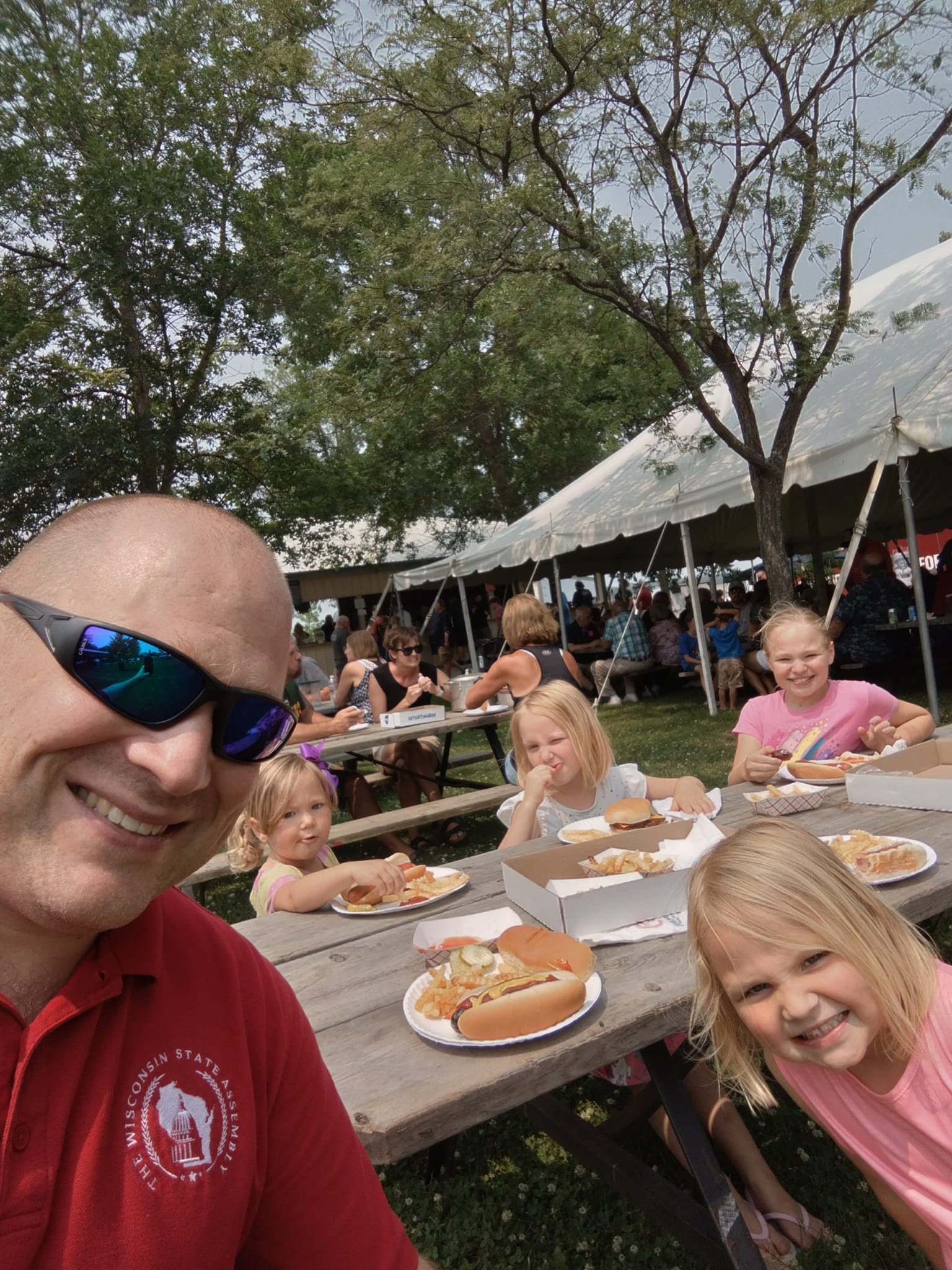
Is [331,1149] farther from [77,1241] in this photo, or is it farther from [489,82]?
[489,82]

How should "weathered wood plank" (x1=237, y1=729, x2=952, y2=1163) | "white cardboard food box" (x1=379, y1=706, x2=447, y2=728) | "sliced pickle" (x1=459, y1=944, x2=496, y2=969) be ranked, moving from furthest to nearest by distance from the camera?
"white cardboard food box" (x1=379, y1=706, x2=447, y2=728), "sliced pickle" (x1=459, y1=944, x2=496, y2=969), "weathered wood plank" (x1=237, y1=729, x2=952, y2=1163)

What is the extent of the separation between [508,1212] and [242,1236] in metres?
1.84

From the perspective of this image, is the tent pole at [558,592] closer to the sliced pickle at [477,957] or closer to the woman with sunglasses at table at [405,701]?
the woman with sunglasses at table at [405,701]

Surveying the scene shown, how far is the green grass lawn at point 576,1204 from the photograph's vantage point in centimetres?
230

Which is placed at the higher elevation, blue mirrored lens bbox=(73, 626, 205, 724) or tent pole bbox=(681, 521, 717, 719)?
blue mirrored lens bbox=(73, 626, 205, 724)

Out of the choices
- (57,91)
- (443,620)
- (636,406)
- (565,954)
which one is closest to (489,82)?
(636,406)

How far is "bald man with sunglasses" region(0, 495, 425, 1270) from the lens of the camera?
91 cm

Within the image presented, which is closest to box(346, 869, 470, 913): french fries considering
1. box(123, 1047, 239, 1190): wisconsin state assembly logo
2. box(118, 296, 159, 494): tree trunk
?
box(123, 1047, 239, 1190): wisconsin state assembly logo

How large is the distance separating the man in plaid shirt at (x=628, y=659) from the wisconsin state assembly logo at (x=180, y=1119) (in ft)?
40.4

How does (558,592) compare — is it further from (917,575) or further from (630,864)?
(630,864)

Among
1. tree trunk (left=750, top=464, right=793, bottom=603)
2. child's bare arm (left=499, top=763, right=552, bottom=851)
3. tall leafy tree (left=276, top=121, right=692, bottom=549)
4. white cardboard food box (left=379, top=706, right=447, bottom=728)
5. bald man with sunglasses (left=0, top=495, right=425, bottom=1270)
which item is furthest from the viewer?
tall leafy tree (left=276, top=121, right=692, bottom=549)

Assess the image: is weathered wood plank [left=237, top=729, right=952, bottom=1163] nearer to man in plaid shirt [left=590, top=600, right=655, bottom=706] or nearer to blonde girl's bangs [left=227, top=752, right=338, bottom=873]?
blonde girl's bangs [left=227, top=752, right=338, bottom=873]

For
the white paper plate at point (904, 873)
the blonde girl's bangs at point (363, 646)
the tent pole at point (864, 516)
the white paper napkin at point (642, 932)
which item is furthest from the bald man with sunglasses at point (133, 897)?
the blonde girl's bangs at point (363, 646)

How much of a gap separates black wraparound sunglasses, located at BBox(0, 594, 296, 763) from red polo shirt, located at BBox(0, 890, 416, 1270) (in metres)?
0.33
